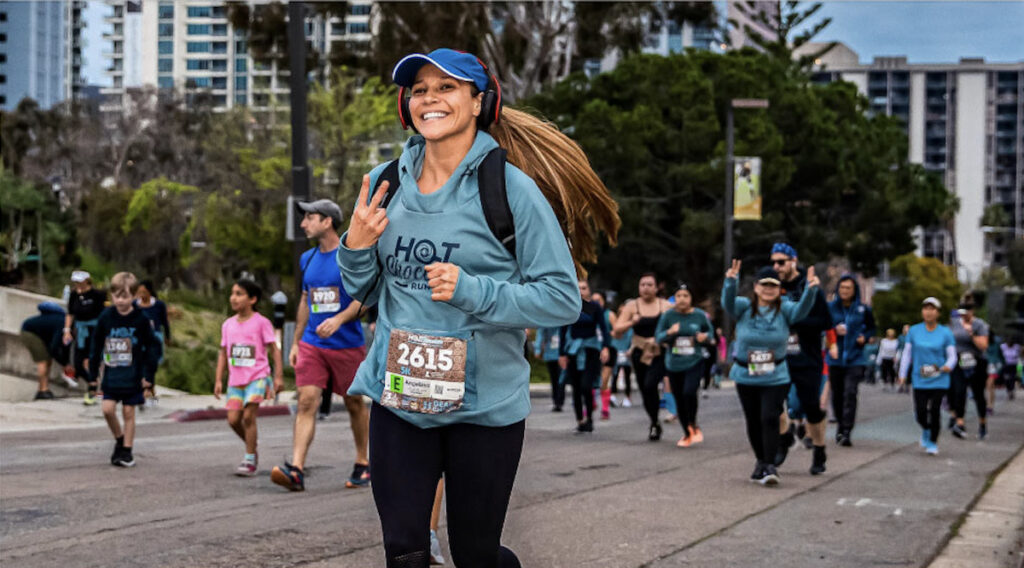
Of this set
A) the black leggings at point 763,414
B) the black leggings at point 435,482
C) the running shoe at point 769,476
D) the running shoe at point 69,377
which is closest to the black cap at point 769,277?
the black leggings at point 763,414

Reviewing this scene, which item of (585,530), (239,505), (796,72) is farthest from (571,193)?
(796,72)

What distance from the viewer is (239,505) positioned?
8578 mm

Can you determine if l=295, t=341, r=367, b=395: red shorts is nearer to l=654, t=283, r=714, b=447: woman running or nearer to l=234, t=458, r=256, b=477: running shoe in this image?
l=234, t=458, r=256, b=477: running shoe

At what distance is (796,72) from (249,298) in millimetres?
42993

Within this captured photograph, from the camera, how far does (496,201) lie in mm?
3820

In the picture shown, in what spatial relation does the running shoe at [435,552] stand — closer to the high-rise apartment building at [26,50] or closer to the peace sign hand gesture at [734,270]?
the peace sign hand gesture at [734,270]

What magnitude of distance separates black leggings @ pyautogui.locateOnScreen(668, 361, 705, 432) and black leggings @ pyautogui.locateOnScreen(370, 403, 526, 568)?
10104 mm

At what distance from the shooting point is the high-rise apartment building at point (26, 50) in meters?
170

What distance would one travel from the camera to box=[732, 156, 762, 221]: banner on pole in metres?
36.3

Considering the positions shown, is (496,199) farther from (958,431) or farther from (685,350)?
(958,431)

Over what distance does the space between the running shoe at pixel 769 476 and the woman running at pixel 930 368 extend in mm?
4041

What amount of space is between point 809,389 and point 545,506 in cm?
330

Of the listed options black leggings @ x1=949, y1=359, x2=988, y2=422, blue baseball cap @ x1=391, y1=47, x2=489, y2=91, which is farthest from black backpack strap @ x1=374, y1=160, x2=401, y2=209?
black leggings @ x1=949, y1=359, x2=988, y2=422

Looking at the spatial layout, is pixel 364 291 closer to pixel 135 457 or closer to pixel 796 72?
pixel 135 457
